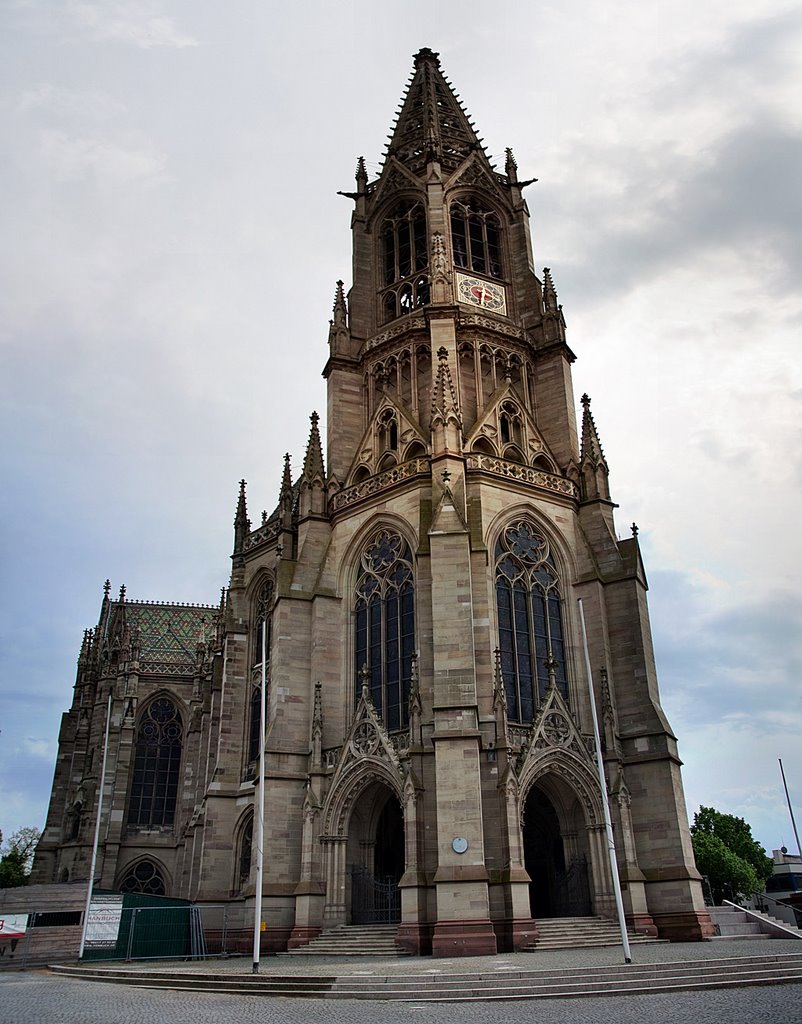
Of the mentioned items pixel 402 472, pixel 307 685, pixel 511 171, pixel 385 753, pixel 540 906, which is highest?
pixel 511 171

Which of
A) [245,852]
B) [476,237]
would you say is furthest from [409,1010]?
[476,237]

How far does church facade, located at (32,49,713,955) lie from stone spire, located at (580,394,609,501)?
130 millimetres

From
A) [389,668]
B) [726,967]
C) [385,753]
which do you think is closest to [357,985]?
[726,967]

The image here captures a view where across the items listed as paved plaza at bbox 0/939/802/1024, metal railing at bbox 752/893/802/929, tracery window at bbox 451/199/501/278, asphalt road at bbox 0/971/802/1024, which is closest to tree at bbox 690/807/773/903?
metal railing at bbox 752/893/802/929

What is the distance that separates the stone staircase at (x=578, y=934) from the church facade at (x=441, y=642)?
687 millimetres

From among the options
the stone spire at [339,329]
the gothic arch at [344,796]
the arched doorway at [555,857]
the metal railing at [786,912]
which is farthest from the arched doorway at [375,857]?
the stone spire at [339,329]

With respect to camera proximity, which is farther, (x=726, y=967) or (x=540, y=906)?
(x=540, y=906)

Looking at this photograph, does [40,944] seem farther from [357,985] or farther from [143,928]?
[357,985]

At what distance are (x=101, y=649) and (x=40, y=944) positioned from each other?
29.2 metres

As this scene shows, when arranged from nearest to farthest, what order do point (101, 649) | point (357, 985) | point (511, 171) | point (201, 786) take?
point (357, 985) → point (201, 786) → point (511, 171) → point (101, 649)

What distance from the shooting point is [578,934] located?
2730cm

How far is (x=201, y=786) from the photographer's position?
4334 centimetres

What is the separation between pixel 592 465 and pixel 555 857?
49.1 ft

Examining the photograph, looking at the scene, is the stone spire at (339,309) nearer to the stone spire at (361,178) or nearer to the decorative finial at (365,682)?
the stone spire at (361,178)
